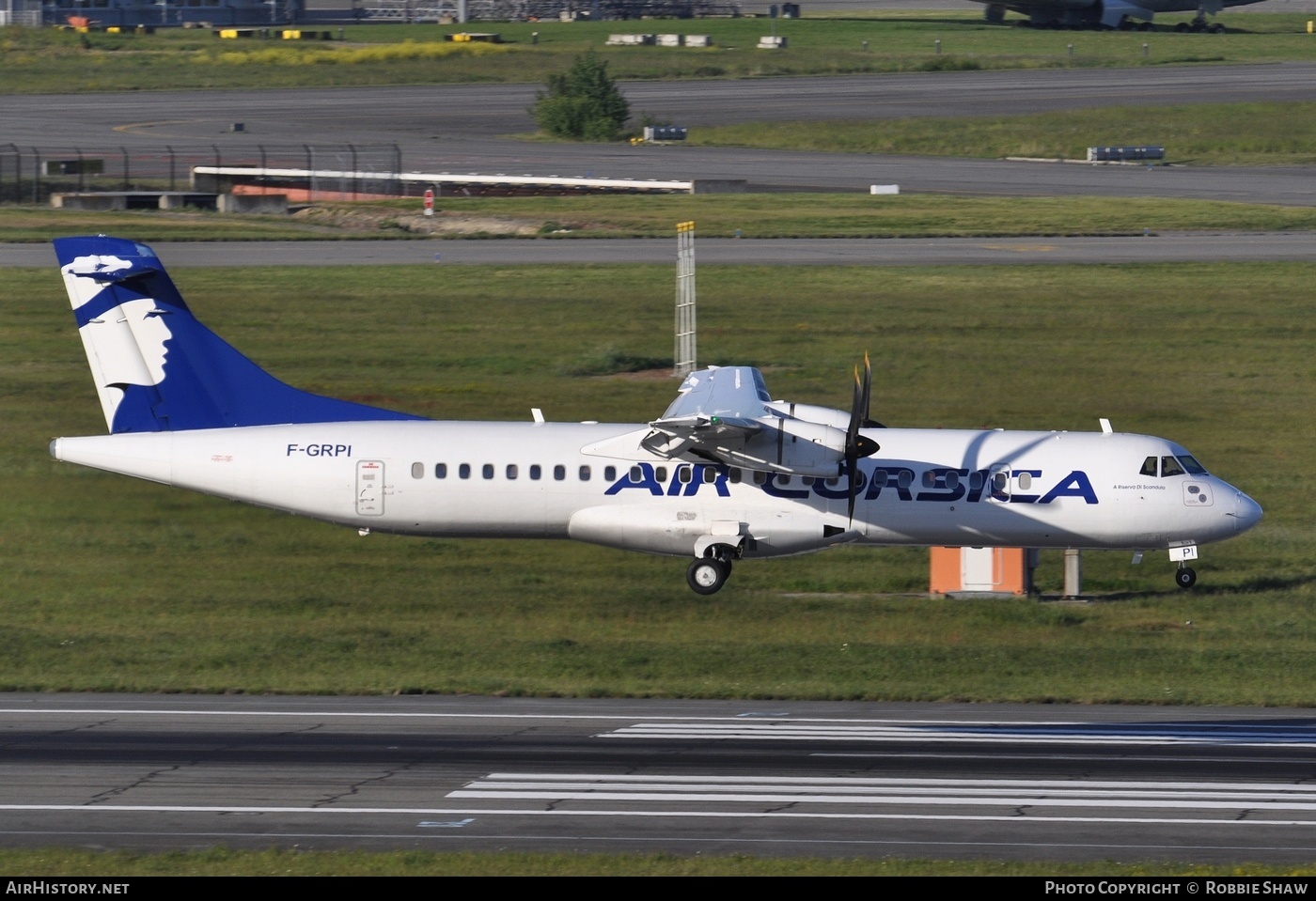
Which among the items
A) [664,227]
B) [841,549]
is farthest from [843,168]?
[841,549]

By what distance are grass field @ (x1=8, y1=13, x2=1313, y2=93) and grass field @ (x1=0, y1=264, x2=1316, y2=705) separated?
207 ft

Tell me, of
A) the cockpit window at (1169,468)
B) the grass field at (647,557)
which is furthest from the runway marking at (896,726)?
the cockpit window at (1169,468)

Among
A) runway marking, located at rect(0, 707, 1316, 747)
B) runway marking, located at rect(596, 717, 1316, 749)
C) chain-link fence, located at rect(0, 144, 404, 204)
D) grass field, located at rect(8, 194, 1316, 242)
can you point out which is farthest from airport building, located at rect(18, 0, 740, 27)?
runway marking, located at rect(596, 717, 1316, 749)

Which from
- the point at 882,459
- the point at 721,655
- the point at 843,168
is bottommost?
the point at 721,655

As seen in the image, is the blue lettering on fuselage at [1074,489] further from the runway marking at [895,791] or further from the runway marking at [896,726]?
the runway marking at [895,791]

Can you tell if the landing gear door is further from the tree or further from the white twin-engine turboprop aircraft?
the tree

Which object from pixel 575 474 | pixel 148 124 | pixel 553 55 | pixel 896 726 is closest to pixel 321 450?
pixel 575 474

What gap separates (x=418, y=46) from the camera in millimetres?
129000

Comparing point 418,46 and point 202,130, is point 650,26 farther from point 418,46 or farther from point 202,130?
point 202,130

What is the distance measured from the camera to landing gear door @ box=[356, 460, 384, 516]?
31.3 metres

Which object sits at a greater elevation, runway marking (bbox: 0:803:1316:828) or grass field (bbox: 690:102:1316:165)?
grass field (bbox: 690:102:1316:165)

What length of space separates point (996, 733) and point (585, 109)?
2956 inches

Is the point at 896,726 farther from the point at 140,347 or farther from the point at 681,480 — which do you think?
the point at 140,347

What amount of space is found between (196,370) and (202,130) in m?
70.2
